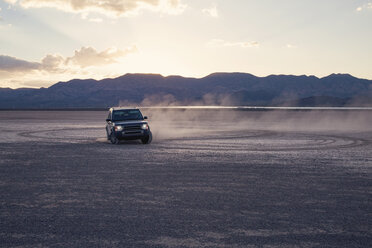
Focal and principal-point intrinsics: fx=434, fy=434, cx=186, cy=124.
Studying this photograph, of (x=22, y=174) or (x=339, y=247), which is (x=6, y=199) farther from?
(x=339, y=247)

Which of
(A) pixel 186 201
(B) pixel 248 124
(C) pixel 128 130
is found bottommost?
(A) pixel 186 201

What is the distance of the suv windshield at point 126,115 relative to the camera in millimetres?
22109

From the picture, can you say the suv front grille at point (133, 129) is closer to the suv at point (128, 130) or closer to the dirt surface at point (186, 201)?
the suv at point (128, 130)

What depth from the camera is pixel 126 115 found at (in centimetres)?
2238

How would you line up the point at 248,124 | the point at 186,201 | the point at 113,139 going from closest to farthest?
the point at 186,201 < the point at 113,139 < the point at 248,124

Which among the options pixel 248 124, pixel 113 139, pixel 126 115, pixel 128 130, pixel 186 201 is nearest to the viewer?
pixel 186 201

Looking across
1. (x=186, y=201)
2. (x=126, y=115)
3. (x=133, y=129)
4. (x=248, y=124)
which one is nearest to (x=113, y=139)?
(x=133, y=129)

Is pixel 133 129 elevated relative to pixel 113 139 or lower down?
elevated

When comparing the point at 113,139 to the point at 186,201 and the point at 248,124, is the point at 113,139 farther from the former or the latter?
the point at 248,124

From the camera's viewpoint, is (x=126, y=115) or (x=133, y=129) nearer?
(x=133, y=129)

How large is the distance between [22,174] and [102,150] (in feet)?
20.8

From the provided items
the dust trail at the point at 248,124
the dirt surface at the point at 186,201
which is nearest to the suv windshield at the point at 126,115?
the dust trail at the point at 248,124

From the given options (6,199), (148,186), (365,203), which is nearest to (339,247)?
(365,203)

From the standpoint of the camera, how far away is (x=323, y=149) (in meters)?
17.8
